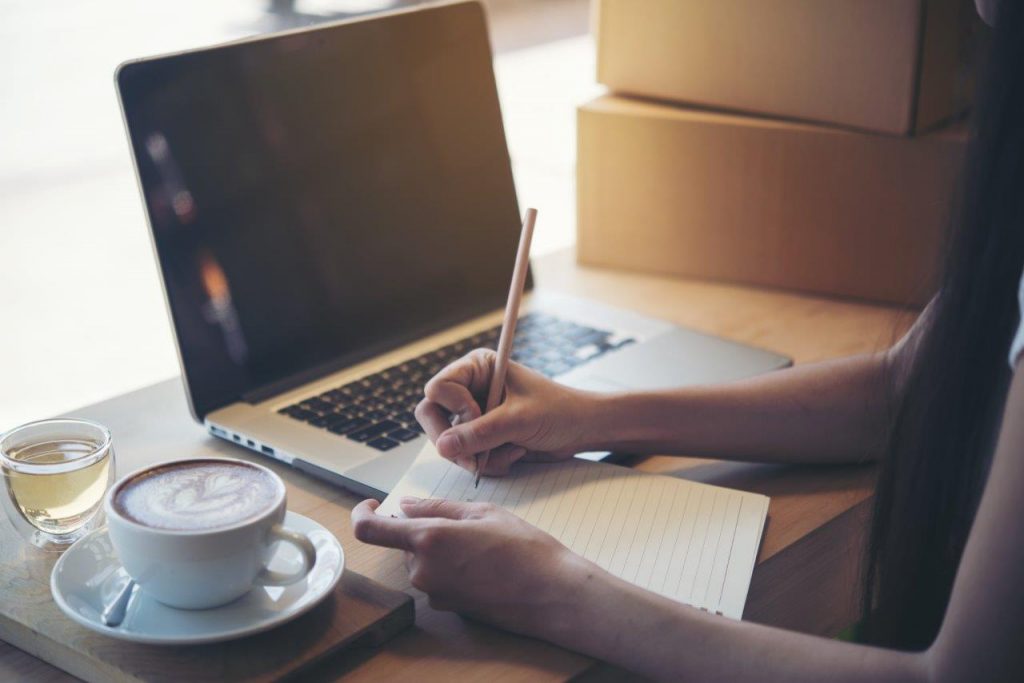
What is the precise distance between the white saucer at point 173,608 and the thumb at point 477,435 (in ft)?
0.41

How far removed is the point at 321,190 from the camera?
3.42ft

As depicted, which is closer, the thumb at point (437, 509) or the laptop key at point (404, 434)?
the thumb at point (437, 509)

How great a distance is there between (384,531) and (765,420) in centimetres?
34

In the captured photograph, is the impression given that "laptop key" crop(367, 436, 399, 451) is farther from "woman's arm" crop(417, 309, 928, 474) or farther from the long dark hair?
the long dark hair

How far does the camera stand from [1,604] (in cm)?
69

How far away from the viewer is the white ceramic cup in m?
0.62

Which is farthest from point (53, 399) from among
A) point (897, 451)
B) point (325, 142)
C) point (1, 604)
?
point (897, 451)

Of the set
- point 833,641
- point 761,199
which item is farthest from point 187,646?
point 761,199

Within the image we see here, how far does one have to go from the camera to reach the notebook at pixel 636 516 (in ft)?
2.41


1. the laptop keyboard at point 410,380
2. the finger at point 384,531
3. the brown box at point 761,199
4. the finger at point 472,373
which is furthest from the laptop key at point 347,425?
the brown box at point 761,199

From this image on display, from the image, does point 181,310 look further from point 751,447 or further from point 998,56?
point 998,56

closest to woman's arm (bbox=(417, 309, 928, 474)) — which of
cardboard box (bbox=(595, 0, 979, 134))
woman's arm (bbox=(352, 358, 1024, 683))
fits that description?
woman's arm (bbox=(352, 358, 1024, 683))

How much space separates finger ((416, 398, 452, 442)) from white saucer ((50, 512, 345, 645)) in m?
0.14

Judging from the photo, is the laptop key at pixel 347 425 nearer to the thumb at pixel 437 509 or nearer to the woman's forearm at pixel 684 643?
the thumb at pixel 437 509
